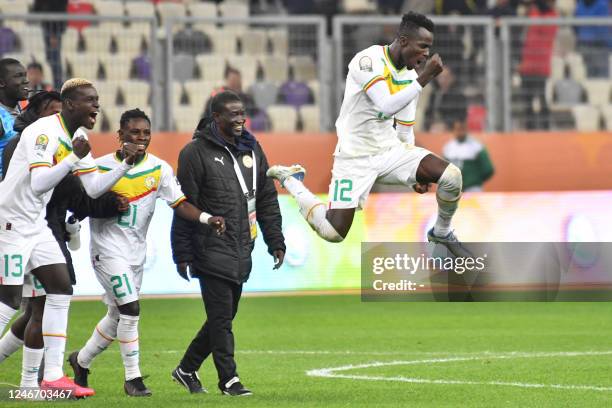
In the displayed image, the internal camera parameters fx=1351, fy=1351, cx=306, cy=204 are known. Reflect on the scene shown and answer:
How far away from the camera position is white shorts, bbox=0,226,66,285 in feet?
30.7

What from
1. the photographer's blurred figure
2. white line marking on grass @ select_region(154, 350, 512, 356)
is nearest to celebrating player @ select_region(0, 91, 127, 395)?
white line marking on grass @ select_region(154, 350, 512, 356)

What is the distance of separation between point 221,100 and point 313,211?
166 centimetres

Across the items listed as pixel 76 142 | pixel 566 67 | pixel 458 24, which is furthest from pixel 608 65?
pixel 76 142

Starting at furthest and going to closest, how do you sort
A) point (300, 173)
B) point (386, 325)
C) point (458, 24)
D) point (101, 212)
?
point (458, 24), point (386, 325), point (300, 173), point (101, 212)

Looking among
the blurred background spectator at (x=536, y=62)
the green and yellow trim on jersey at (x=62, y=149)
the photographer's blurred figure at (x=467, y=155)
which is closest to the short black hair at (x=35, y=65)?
the photographer's blurred figure at (x=467, y=155)

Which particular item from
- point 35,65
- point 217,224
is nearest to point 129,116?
point 217,224

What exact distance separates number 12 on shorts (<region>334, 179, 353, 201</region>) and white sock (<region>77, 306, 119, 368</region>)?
2.16 m

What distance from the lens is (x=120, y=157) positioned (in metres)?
10.5

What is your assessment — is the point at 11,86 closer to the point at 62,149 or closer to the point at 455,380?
the point at 62,149

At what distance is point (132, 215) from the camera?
1041cm

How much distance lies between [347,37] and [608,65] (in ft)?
13.4

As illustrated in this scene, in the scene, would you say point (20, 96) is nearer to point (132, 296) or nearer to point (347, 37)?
point (132, 296)

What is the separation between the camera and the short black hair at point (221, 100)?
404 inches

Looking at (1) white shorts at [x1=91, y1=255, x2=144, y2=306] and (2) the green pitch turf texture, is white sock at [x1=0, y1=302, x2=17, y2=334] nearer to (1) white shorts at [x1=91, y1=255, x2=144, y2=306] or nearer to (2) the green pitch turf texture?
(2) the green pitch turf texture
